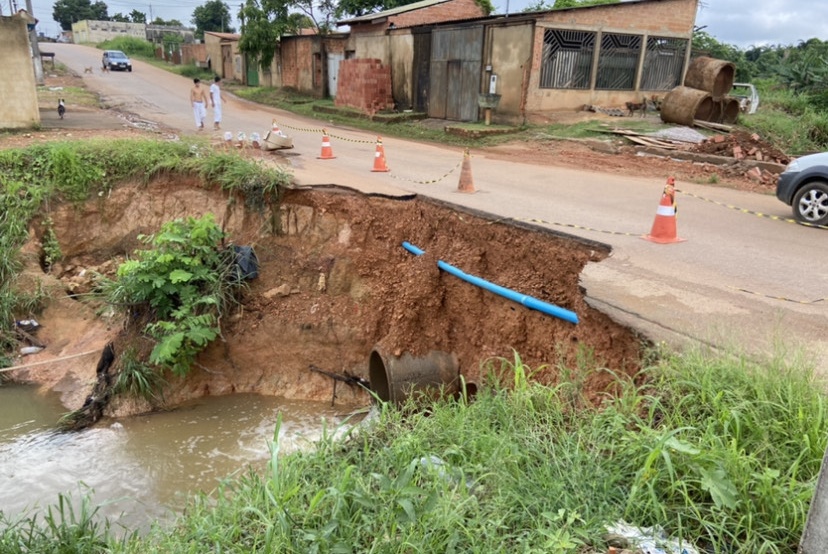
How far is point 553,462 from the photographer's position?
3.11m

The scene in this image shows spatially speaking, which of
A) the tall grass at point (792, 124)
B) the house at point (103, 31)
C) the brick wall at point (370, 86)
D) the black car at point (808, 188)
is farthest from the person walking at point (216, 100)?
the house at point (103, 31)

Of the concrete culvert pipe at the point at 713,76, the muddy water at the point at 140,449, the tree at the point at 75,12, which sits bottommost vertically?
the muddy water at the point at 140,449

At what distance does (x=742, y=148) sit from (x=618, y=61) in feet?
22.7

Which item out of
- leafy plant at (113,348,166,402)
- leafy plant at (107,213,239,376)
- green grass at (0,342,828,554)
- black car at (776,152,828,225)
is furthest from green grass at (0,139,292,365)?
black car at (776,152,828,225)

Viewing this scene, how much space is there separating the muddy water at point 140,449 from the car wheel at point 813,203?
6.49 meters

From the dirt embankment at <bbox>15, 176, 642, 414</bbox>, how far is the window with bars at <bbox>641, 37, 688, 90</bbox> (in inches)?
575

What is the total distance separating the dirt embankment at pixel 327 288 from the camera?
5.92m

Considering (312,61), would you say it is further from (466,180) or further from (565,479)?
(565,479)

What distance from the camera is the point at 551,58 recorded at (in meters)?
16.9

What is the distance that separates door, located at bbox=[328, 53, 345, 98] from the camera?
26.2 metres

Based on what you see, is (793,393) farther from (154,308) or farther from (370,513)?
(154,308)

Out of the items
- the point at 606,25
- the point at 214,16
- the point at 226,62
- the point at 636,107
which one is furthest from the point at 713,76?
the point at 214,16

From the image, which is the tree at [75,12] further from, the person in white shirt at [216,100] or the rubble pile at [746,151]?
the rubble pile at [746,151]

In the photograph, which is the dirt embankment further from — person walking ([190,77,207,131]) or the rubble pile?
person walking ([190,77,207,131])
